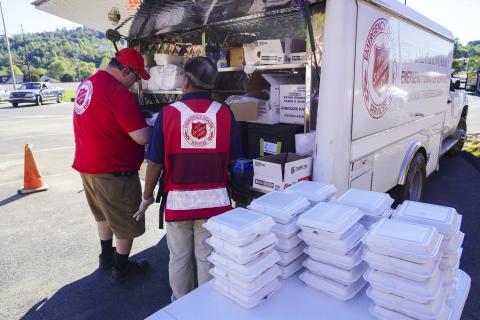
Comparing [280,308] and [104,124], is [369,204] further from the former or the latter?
[104,124]

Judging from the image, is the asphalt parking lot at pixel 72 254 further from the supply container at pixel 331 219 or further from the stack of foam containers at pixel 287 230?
the supply container at pixel 331 219

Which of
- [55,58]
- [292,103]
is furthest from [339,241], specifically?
[55,58]

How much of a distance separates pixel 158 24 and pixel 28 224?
3213 millimetres

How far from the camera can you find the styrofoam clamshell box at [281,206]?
5.09 feet

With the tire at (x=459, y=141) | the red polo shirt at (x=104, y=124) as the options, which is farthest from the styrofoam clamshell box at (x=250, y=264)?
the tire at (x=459, y=141)

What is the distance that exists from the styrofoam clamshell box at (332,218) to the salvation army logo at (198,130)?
89 centimetres

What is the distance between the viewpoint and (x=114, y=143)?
2.76m

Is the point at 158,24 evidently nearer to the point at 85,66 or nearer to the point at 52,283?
the point at 52,283

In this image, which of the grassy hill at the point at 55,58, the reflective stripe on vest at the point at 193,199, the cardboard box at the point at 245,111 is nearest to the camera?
the reflective stripe on vest at the point at 193,199

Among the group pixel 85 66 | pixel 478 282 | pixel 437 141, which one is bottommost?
pixel 478 282

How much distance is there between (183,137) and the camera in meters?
2.10

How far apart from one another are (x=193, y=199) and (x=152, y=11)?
6.63 ft

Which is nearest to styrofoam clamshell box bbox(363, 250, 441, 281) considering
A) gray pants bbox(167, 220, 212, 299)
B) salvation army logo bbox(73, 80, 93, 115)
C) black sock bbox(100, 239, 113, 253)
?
gray pants bbox(167, 220, 212, 299)

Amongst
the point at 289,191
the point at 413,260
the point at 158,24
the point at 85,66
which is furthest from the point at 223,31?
the point at 85,66
